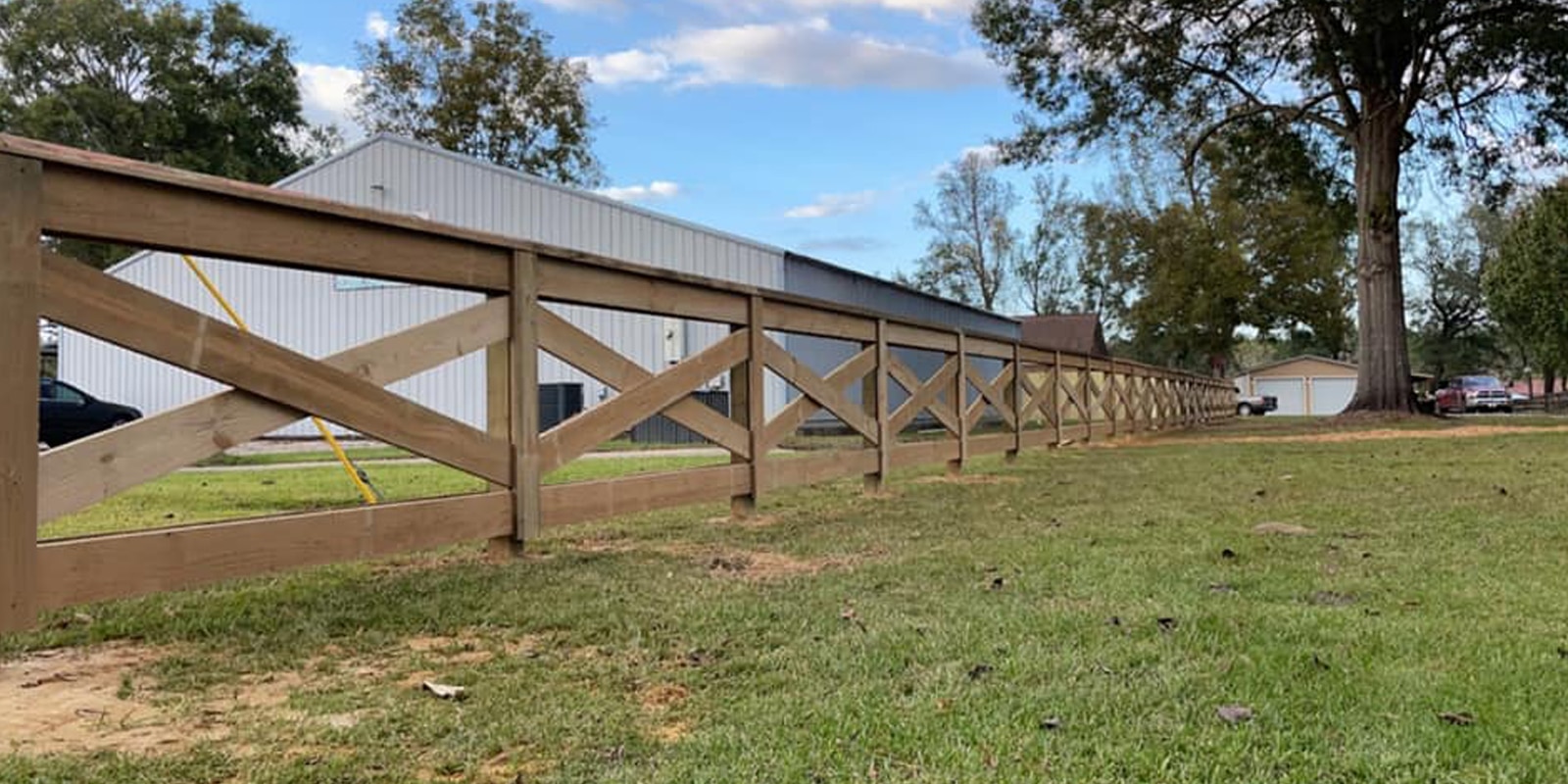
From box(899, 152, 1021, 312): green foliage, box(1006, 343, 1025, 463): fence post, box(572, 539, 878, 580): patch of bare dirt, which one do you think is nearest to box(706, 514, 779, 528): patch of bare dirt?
box(572, 539, 878, 580): patch of bare dirt

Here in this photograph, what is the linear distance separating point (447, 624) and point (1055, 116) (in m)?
17.9

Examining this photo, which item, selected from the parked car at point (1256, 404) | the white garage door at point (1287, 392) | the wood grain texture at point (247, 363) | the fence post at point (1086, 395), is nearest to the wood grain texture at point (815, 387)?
the wood grain texture at point (247, 363)

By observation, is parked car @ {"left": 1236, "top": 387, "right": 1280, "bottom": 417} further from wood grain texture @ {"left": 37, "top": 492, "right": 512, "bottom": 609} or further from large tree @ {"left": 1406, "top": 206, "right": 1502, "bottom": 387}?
wood grain texture @ {"left": 37, "top": 492, "right": 512, "bottom": 609}

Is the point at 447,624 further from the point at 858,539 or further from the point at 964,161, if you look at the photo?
the point at 964,161

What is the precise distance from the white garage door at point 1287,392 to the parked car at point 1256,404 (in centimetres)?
44

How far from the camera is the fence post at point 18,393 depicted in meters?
2.22

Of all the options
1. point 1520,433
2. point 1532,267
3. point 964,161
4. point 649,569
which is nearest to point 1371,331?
point 1520,433

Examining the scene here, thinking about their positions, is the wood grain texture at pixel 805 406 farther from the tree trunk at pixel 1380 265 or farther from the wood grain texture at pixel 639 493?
the tree trunk at pixel 1380 265

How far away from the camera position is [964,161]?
146ft

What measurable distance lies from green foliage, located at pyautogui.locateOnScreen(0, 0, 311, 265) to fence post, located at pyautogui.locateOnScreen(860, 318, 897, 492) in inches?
1158

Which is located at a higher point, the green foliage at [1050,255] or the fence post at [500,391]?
the green foliage at [1050,255]

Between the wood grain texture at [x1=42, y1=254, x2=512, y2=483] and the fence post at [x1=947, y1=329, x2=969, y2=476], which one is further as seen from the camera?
the fence post at [x1=947, y1=329, x2=969, y2=476]

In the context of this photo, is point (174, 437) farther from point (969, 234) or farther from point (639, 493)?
point (969, 234)

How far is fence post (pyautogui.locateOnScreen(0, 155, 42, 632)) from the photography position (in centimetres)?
222
